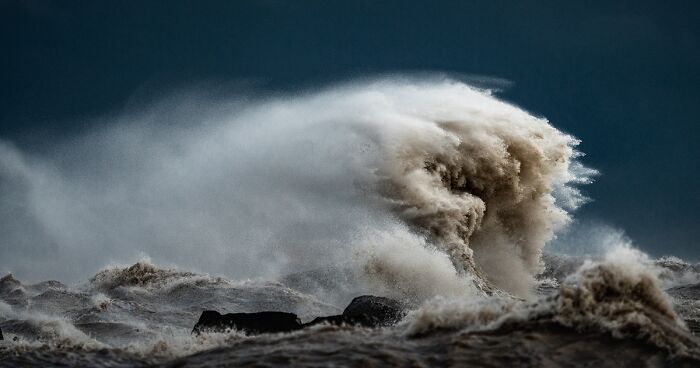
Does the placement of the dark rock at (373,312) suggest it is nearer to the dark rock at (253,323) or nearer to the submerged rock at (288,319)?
the submerged rock at (288,319)

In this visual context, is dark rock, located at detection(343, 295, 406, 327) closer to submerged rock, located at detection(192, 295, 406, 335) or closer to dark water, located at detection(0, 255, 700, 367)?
submerged rock, located at detection(192, 295, 406, 335)

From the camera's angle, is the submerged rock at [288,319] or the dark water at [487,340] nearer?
the dark water at [487,340]

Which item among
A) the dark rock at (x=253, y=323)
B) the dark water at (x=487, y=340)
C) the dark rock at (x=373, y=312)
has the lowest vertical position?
the dark water at (x=487, y=340)

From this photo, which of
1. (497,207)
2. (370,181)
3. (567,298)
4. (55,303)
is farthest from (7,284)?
(567,298)

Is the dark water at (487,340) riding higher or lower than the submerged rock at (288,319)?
lower

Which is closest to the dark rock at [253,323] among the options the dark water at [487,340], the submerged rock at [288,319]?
the submerged rock at [288,319]

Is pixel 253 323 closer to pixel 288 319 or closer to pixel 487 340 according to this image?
pixel 288 319

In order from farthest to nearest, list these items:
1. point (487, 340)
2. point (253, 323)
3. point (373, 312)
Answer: point (373, 312)
point (253, 323)
point (487, 340)

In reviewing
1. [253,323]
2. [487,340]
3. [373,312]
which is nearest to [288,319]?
[253,323]
